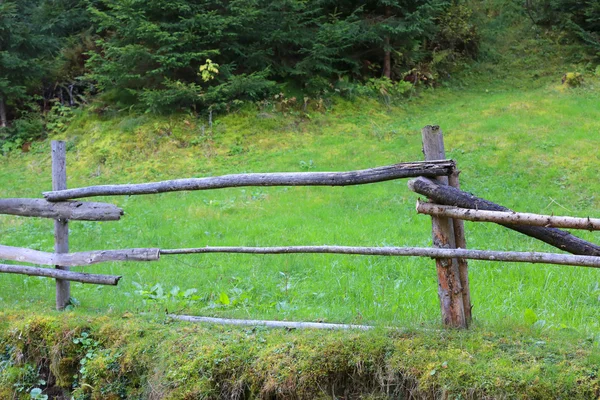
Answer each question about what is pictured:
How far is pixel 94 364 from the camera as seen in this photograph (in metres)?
4.54

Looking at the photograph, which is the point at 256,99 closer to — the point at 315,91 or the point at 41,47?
the point at 315,91

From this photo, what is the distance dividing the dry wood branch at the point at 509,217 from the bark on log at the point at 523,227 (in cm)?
6

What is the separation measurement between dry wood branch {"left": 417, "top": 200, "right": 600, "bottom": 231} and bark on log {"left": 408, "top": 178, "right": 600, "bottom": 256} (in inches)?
2.3

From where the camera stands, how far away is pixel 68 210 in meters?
5.31

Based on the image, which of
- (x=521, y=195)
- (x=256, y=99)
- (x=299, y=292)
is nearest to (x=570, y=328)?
(x=299, y=292)

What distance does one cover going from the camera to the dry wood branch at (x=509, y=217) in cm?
349

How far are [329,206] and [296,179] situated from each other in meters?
5.54

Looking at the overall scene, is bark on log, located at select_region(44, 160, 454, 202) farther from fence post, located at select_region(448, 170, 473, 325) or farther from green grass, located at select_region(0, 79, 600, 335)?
green grass, located at select_region(0, 79, 600, 335)

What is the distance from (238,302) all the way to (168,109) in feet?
36.5

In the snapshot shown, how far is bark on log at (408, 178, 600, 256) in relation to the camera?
12.3 ft

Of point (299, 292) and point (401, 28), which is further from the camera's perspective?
point (401, 28)

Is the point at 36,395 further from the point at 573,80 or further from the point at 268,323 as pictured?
the point at 573,80

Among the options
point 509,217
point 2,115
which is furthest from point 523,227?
point 2,115

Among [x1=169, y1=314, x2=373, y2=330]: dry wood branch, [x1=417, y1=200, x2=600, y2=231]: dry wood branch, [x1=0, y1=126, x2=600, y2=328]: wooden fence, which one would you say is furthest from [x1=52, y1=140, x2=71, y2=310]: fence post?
[x1=417, y1=200, x2=600, y2=231]: dry wood branch
